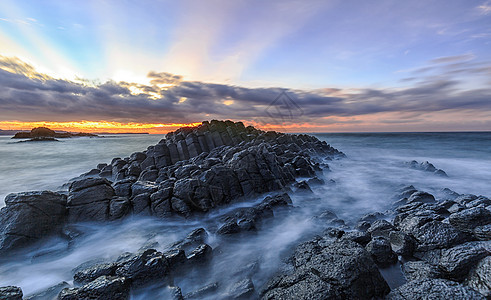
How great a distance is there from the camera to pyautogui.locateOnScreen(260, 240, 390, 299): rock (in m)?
4.52

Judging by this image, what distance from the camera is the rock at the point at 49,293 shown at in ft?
19.3

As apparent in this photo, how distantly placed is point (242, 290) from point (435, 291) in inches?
162

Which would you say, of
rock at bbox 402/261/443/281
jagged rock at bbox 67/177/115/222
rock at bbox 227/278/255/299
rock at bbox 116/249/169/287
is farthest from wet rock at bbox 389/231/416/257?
jagged rock at bbox 67/177/115/222

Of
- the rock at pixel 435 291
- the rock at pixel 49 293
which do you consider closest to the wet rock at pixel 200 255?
the rock at pixel 49 293

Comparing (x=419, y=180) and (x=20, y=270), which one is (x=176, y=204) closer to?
(x=20, y=270)

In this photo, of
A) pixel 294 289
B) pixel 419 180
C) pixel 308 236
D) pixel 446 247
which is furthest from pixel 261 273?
pixel 419 180

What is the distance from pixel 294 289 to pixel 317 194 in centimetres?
1098

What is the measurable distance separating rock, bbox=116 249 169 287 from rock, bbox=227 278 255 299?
2005 mm

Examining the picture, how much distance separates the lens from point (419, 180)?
1919 cm

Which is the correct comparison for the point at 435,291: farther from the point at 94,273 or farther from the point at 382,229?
the point at 94,273

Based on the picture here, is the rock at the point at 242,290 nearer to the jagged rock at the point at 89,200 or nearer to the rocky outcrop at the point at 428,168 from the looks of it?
the jagged rock at the point at 89,200

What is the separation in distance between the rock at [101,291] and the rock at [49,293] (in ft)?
3.85

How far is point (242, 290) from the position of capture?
5.72 meters

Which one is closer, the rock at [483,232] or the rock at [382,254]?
the rock at [382,254]
